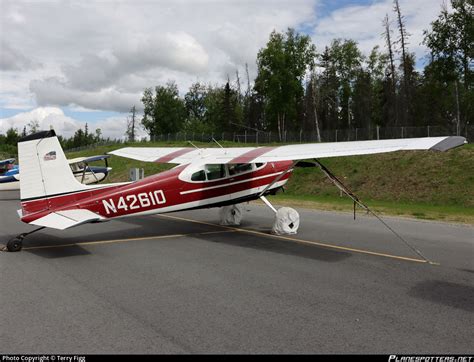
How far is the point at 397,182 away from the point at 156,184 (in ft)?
64.4

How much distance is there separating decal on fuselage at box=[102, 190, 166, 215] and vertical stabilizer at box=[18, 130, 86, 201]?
3.06 ft

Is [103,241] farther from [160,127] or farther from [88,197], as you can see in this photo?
[160,127]

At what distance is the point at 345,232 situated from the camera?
11320mm

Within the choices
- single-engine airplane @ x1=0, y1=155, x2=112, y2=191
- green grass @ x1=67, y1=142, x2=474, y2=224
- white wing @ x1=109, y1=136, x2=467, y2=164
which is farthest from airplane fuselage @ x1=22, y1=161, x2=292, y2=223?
single-engine airplane @ x1=0, y1=155, x2=112, y2=191

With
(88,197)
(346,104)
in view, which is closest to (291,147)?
(88,197)

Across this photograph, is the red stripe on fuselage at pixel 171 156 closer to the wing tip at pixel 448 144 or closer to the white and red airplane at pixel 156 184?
the white and red airplane at pixel 156 184

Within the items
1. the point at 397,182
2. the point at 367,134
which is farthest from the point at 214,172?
the point at 367,134

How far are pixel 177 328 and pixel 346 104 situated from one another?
80056 mm

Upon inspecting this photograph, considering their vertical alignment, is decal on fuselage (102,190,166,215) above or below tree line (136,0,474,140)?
below

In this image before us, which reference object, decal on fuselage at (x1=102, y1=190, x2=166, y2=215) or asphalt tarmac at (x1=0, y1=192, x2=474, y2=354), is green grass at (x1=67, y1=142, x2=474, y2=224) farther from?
decal on fuselage at (x1=102, y1=190, x2=166, y2=215)

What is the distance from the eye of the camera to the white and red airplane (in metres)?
8.27

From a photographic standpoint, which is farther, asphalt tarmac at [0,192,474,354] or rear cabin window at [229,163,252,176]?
rear cabin window at [229,163,252,176]

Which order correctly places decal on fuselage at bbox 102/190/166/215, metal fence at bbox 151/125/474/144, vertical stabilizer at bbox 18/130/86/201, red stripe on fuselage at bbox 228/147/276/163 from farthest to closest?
metal fence at bbox 151/125/474/144 < red stripe on fuselage at bbox 228/147/276/163 < decal on fuselage at bbox 102/190/166/215 < vertical stabilizer at bbox 18/130/86/201

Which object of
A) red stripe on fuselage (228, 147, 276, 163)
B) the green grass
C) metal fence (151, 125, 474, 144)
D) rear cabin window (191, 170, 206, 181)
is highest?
metal fence (151, 125, 474, 144)
